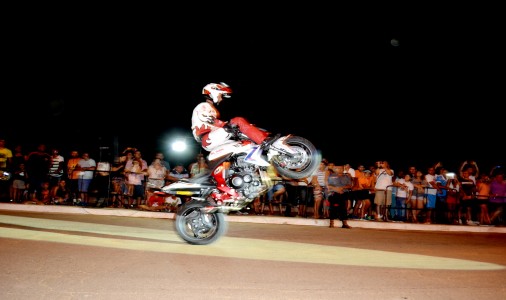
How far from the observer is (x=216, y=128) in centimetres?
765

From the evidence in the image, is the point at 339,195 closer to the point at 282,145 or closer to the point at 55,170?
the point at 282,145

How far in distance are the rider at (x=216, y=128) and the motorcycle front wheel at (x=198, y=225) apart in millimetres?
1134

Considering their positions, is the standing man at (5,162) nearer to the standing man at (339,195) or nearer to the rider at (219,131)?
the rider at (219,131)

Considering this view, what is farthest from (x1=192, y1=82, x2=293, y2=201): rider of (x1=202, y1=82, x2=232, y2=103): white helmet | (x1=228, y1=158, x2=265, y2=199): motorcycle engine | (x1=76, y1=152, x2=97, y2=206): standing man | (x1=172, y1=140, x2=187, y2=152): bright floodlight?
(x1=172, y1=140, x2=187, y2=152): bright floodlight

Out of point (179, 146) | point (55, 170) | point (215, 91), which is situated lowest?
point (55, 170)

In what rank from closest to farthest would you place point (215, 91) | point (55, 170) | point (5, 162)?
point (215, 91) → point (5, 162) → point (55, 170)

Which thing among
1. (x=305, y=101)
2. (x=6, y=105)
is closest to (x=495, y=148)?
(x=305, y=101)

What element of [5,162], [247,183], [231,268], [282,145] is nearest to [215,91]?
[282,145]

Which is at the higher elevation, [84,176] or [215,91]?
[215,91]

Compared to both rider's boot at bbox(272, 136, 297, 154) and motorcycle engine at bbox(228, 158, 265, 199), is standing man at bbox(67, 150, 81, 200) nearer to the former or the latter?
motorcycle engine at bbox(228, 158, 265, 199)

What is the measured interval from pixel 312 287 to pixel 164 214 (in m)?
9.31

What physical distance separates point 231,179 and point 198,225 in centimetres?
100

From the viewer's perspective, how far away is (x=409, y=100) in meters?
27.4

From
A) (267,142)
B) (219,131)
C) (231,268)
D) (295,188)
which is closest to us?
(231,268)
